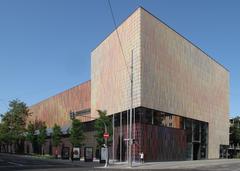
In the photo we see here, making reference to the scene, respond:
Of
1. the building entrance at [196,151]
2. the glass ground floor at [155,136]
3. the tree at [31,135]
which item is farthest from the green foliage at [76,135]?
the tree at [31,135]

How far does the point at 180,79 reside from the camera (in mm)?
75688

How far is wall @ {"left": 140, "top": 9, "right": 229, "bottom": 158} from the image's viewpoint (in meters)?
65.4

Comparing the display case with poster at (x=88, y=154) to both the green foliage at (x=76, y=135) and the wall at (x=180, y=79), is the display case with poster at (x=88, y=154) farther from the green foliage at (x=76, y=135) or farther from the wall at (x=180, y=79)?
the green foliage at (x=76, y=135)

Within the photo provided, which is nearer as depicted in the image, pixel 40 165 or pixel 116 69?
pixel 40 165

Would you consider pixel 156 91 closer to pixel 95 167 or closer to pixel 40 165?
pixel 95 167

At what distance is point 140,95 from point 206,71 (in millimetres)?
31797

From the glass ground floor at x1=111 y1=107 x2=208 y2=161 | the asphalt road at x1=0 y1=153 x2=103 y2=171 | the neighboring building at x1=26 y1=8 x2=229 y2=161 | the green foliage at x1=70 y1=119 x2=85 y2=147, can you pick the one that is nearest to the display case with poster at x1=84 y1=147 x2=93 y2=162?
the asphalt road at x1=0 y1=153 x2=103 y2=171

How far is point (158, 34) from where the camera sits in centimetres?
6869

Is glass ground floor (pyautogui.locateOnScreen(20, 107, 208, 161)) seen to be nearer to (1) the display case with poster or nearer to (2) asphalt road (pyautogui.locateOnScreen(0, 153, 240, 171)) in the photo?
(1) the display case with poster

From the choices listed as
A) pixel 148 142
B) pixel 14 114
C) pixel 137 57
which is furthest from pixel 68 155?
pixel 14 114

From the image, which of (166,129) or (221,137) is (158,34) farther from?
(221,137)

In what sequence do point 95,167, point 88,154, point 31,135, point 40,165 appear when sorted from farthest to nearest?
point 31,135, point 88,154, point 40,165, point 95,167

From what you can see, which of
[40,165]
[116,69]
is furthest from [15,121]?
[40,165]

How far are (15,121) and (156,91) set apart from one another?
62293 mm
